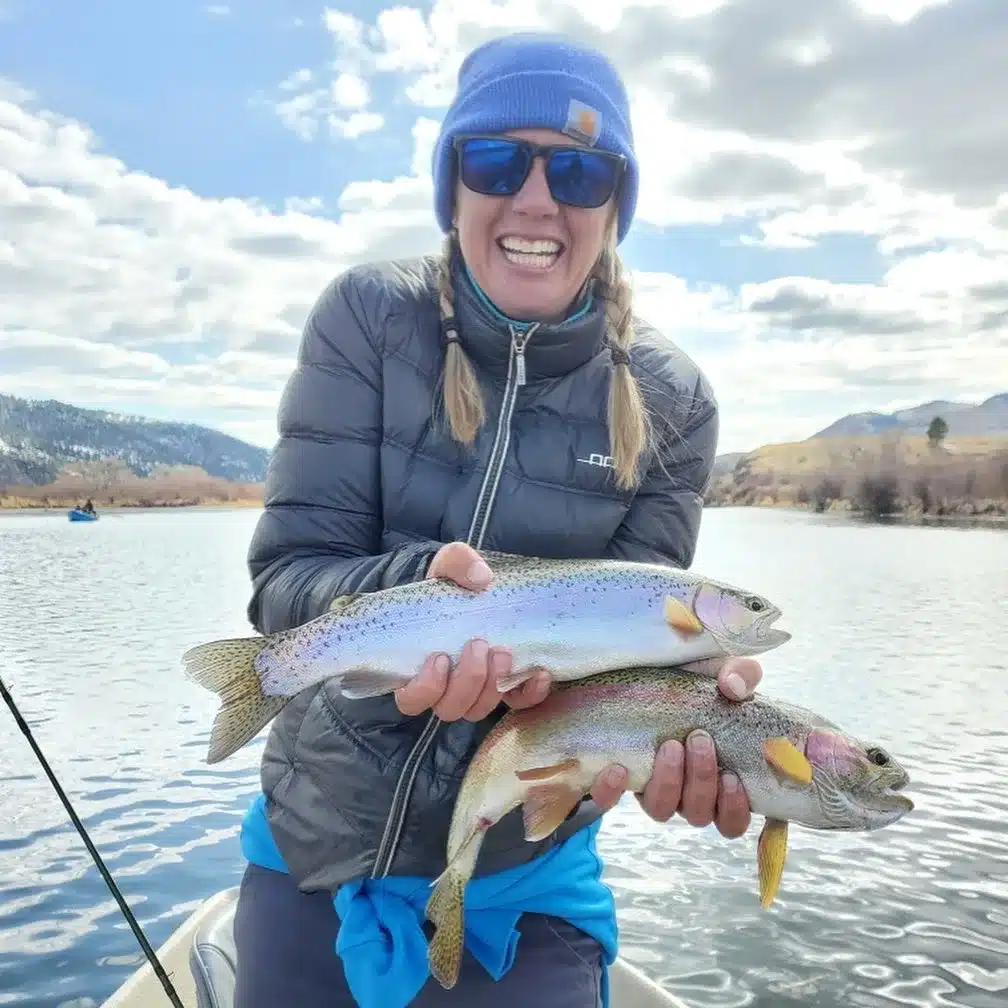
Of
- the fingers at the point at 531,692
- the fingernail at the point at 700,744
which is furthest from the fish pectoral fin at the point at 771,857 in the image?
the fingers at the point at 531,692

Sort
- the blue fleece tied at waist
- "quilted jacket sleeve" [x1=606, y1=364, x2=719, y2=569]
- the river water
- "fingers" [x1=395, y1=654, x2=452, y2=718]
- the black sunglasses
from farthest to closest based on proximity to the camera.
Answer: the river water, "quilted jacket sleeve" [x1=606, y1=364, x2=719, y2=569], the black sunglasses, the blue fleece tied at waist, "fingers" [x1=395, y1=654, x2=452, y2=718]

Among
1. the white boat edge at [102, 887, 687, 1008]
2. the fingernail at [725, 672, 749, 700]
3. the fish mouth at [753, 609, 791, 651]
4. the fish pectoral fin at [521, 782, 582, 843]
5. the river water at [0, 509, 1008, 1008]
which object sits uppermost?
the fish mouth at [753, 609, 791, 651]

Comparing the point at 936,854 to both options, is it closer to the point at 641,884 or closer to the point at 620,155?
the point at 641,884

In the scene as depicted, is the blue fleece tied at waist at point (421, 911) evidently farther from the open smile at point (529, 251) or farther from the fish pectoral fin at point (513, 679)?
the open smile at point (529, 251)

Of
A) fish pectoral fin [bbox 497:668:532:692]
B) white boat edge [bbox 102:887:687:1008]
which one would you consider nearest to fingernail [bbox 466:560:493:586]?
fish pectoral fin [bbox 497:668:532:692]

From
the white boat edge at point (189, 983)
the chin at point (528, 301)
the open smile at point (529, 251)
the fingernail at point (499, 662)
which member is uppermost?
the open smile at point (529, 251)

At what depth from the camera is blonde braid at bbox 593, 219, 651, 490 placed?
3.27 meters

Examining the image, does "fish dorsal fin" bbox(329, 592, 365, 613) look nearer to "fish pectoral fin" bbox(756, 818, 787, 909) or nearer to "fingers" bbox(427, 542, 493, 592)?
"fingers" bbox(427, 542, 493, 592)

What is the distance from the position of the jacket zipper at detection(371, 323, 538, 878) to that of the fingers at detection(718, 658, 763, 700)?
85 cm

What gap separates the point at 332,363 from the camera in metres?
3.20

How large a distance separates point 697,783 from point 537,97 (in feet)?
7.22

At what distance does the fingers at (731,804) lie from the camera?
2.88m

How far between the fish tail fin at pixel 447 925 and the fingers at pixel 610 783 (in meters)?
0.47

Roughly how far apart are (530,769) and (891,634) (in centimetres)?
2153
